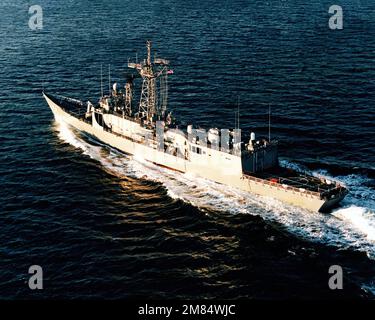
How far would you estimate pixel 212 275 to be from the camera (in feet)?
167

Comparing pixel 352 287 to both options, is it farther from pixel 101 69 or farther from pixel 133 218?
pixel 101 69

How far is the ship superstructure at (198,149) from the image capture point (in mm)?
64312

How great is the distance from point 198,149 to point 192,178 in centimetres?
432

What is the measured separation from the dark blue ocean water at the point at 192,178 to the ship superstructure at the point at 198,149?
5.71 ft

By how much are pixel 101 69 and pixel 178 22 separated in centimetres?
4574

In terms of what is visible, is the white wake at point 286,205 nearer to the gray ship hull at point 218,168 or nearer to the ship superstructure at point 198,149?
the gray ship hull at point 218,168

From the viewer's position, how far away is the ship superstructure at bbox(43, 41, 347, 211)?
211 feet

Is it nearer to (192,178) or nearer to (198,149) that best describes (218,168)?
(198,149)

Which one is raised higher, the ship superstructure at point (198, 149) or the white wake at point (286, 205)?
the ship superstructure at point (198, 149)

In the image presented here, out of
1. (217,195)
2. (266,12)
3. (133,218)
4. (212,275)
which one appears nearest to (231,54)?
(266,12)

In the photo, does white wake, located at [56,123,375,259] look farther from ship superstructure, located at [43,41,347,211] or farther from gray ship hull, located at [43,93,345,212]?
ship superstructure, located at [43,41,347,211]

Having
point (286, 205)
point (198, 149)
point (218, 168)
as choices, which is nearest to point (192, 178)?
point (198, 149)

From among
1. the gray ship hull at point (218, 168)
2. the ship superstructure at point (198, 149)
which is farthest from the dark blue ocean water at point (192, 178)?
the ship superstructure at point (198, 149)

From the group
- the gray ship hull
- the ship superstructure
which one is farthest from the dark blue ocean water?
the ship superstructure
